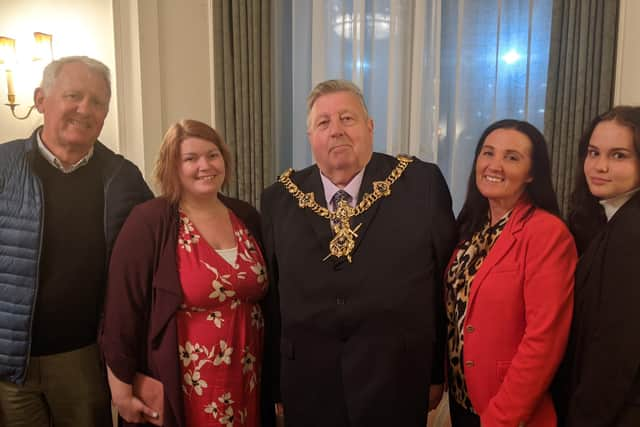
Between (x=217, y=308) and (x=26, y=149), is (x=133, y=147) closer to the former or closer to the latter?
(x=26, y=149)

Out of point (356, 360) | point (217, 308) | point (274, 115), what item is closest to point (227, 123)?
point (274, 115)

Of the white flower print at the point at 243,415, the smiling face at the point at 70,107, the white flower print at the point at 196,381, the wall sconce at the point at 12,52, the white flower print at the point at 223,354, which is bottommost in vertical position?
the white flower print at the point at 243,415

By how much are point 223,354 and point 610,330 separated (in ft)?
3.65

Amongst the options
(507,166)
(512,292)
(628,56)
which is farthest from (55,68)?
(628,56)

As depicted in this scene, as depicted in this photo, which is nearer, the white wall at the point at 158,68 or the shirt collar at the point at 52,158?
the shirt collar at the point at 52,158

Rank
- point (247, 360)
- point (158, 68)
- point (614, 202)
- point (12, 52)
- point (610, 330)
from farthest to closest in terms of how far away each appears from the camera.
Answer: point (158, 68)
point (12, 52)
point (247, 360)
point (614, 202)
point (610, 330)

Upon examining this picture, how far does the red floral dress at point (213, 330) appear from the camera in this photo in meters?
1.58

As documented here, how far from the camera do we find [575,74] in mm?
2564

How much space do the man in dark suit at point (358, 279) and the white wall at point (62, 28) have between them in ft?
6.07

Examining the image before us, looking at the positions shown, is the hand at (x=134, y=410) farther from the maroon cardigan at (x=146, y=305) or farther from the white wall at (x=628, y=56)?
the white wall at (x=628, y=56)

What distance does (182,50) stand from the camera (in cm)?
305

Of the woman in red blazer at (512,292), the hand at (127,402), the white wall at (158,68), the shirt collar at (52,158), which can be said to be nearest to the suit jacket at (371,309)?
the woman in red blazer at (512,292)

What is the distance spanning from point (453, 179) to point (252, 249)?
162 cm

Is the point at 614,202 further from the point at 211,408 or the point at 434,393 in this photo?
the point at 211,408
